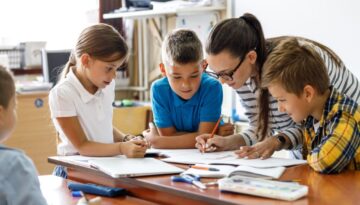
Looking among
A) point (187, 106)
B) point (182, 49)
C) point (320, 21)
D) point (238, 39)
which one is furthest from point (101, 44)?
point (320, 21)

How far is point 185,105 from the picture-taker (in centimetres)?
217

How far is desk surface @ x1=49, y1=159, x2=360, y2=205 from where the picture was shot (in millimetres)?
1339

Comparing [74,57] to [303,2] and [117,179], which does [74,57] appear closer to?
[117,179]

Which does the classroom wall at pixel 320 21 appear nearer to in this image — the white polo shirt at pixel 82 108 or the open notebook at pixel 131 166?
the white polo shirt at pixel 82 108

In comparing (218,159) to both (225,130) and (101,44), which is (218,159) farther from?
(101,44)

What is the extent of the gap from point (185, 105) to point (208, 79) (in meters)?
0.14

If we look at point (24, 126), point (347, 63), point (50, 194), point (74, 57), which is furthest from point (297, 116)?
point (24, 126)

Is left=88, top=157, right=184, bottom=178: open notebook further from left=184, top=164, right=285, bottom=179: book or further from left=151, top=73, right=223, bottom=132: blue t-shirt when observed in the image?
left=151, top=73, right=223, bottom=132: blue t-shirt

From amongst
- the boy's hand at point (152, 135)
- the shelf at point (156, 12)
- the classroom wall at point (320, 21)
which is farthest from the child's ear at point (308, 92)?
the shelf at point (156, 12)

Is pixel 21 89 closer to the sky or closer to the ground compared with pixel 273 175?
closer to the ground

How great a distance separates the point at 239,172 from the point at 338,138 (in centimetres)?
30

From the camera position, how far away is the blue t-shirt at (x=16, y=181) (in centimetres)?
121

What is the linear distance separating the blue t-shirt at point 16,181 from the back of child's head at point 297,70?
77cm

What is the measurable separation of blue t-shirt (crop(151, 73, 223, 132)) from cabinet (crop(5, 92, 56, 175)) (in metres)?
2.04
